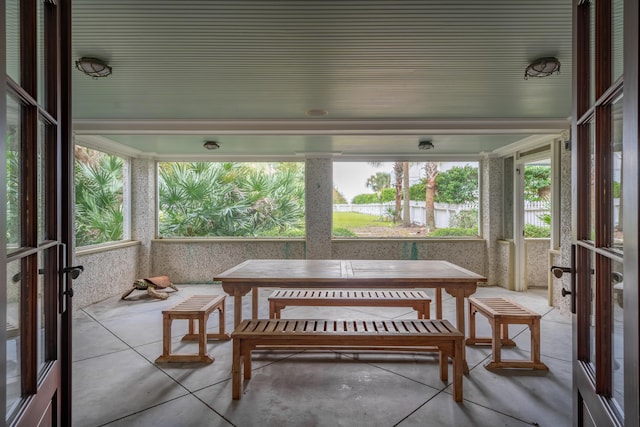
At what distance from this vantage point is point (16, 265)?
39.9 inches

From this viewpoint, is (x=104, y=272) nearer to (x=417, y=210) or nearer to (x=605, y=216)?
(x=417, y=210)

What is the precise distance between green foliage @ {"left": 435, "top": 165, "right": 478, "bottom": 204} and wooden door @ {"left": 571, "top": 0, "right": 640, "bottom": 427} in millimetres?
5171

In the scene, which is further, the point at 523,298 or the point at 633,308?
the point at 523,298

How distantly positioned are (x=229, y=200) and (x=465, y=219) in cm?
448

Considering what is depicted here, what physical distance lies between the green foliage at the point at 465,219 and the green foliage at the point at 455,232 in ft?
0.20

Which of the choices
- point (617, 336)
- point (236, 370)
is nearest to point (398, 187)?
point (236, 370)

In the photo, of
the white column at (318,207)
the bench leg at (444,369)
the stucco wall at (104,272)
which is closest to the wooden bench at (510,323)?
the bench leg at (444,369)

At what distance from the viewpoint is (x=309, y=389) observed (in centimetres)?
242

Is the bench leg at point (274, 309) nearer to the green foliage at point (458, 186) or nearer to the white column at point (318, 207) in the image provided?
the white column at point (318, 207)

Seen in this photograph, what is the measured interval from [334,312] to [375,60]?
3.05 meters

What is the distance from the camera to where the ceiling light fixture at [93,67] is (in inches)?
97.2

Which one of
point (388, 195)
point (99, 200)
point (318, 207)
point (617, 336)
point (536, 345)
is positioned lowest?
point (536, 345)

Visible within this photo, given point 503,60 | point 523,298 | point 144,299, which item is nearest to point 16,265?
point 503,60

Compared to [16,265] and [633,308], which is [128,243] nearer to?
[16,265]
